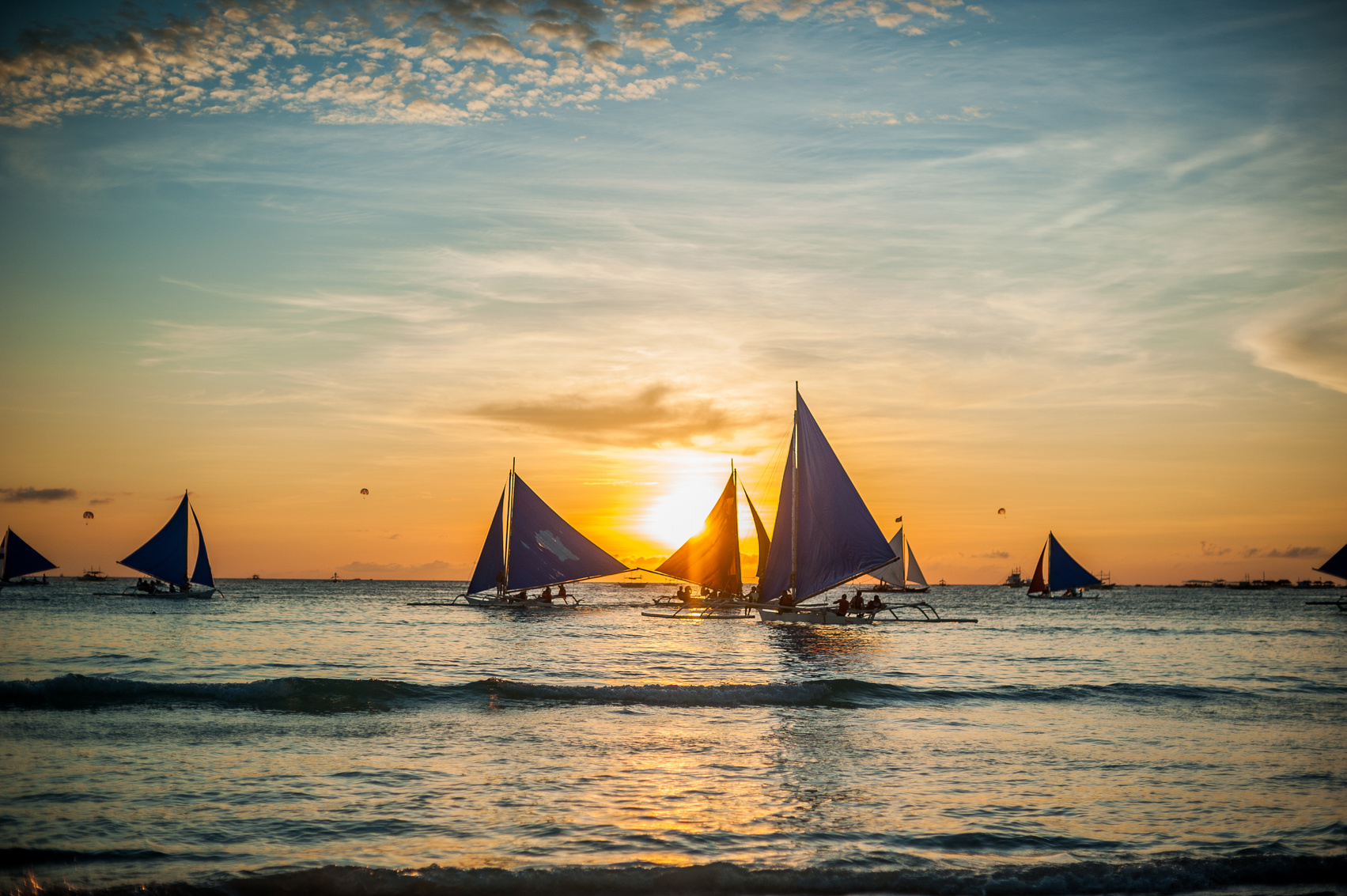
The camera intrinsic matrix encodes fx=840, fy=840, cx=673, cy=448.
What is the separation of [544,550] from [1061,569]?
85.1 meters

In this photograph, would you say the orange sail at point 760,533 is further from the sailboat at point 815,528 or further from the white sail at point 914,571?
the white sail at point 914,571

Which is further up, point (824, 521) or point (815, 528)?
point (824, 521)

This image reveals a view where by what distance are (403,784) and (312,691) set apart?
1071 centimetres

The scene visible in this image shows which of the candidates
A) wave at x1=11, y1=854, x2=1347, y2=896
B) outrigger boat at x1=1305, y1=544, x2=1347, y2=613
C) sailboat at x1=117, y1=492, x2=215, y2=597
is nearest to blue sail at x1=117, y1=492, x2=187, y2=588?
sailboat at x1=117, y1=492, x2=215, y2=597

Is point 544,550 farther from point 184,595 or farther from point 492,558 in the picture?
point 184,595

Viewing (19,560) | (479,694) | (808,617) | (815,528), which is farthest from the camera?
(19,560)

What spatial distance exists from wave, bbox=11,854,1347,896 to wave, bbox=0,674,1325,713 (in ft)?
41.0

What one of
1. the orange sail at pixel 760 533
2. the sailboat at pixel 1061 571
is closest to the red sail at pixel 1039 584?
the sailboat at pixel 1061 571

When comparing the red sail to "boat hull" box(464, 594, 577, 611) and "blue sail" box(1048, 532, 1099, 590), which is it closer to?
"blue sail" box(1048, 532, 1099, 590)

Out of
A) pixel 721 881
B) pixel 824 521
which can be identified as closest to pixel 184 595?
pixel 824 521

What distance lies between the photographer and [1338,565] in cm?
7312

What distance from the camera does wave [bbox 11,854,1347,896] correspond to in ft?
31.3

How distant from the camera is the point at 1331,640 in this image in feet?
171

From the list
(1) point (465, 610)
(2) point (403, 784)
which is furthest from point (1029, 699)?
(1) point (465, 610)
